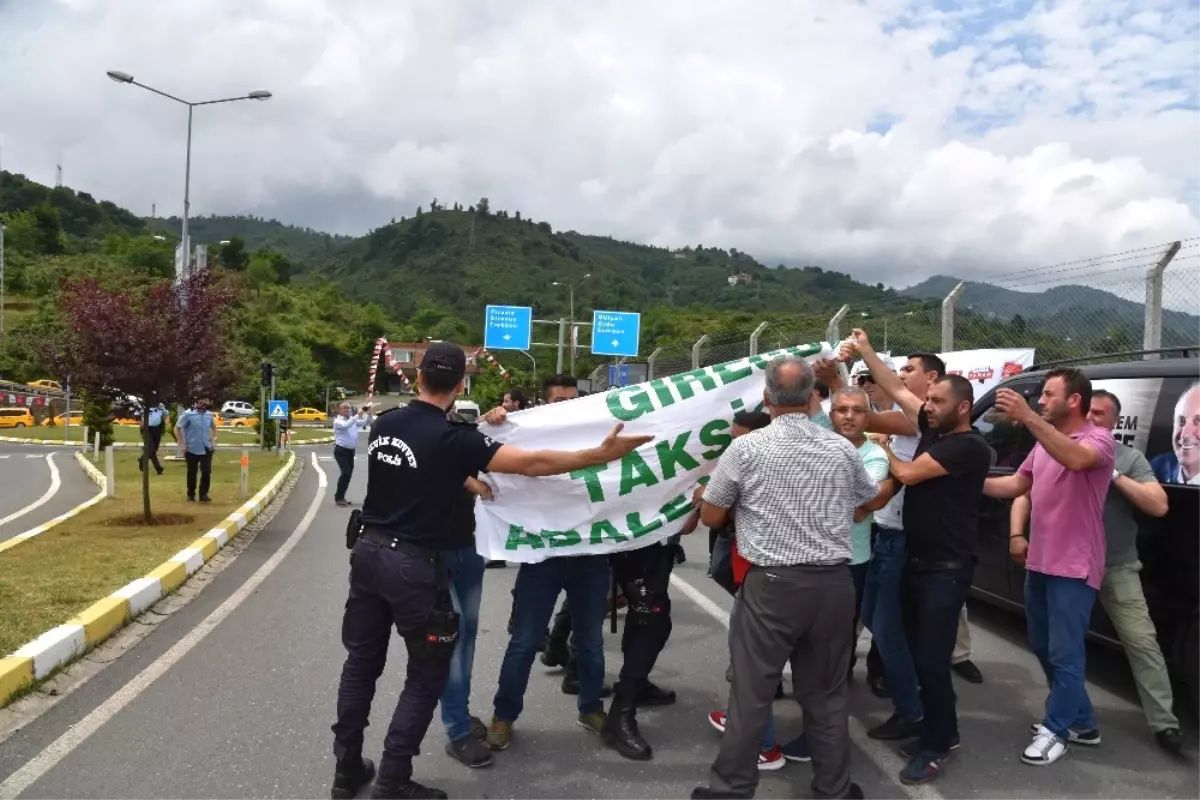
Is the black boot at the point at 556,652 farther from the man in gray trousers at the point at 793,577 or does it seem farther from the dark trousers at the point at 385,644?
the man in gray trousers at the point at 793,577

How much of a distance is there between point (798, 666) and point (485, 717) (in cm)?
191

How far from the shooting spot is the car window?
5.90m

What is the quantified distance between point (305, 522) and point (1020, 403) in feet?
35.6

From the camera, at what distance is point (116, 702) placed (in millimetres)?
4914

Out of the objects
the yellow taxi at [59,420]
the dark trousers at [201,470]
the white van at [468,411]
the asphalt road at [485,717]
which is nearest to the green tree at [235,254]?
the yellow taxi at [59,420]

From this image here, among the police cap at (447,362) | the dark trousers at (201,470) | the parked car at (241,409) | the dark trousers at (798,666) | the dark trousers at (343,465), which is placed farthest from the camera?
the parked car at (241,409)

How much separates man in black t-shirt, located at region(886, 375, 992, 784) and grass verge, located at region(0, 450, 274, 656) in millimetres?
5153

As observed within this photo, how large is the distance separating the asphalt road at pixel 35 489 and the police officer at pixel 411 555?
9347 millimetres

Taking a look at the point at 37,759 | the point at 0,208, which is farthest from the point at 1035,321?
the point at 0,208

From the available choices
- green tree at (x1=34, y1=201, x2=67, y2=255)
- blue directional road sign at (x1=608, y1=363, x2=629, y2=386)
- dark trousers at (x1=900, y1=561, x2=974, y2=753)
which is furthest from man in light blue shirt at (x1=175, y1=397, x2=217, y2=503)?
green tree at (x1=34, y1=201, x2=67, y2=255)

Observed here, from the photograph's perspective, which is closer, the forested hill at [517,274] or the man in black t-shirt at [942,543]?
the man in black t-shirt at [942,543]

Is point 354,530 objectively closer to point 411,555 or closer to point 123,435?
point 411,555

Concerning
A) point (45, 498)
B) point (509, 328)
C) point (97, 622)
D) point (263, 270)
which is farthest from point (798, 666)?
→ point (263, 270)

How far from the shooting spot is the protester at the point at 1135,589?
4.29 metres
